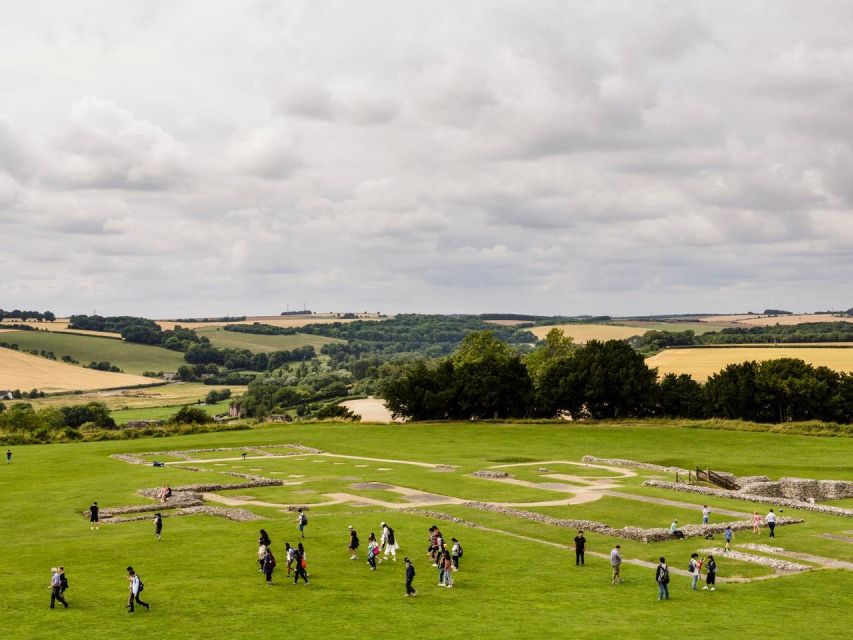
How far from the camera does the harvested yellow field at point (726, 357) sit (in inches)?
4872

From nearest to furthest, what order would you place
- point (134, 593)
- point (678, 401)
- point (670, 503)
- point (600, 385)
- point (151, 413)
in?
point (134, 593), point (670, 503), point (600, 385), point (678, 401), point (151, 413)

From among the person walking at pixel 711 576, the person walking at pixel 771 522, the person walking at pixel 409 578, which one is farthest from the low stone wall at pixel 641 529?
the person walking at pixel 409 578

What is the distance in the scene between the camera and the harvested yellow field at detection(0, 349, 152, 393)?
165m

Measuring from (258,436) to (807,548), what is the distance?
66.2 m

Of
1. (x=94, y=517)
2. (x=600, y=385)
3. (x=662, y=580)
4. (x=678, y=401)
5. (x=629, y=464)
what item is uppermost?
(x=600, y=385)

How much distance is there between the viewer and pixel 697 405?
10456cm

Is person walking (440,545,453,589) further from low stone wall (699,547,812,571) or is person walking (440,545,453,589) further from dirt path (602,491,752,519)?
dirt path (602,491,752,519)

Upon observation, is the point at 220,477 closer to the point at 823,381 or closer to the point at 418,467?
the point at 418,467

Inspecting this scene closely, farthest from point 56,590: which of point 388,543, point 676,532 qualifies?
point 676,532

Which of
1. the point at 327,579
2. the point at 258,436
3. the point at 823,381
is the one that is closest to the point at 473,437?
the point at 258,436

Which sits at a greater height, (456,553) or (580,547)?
(580,547)

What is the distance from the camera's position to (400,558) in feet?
122

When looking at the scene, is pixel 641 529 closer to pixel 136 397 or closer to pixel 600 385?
pixel 600 385

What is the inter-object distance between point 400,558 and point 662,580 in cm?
1204
